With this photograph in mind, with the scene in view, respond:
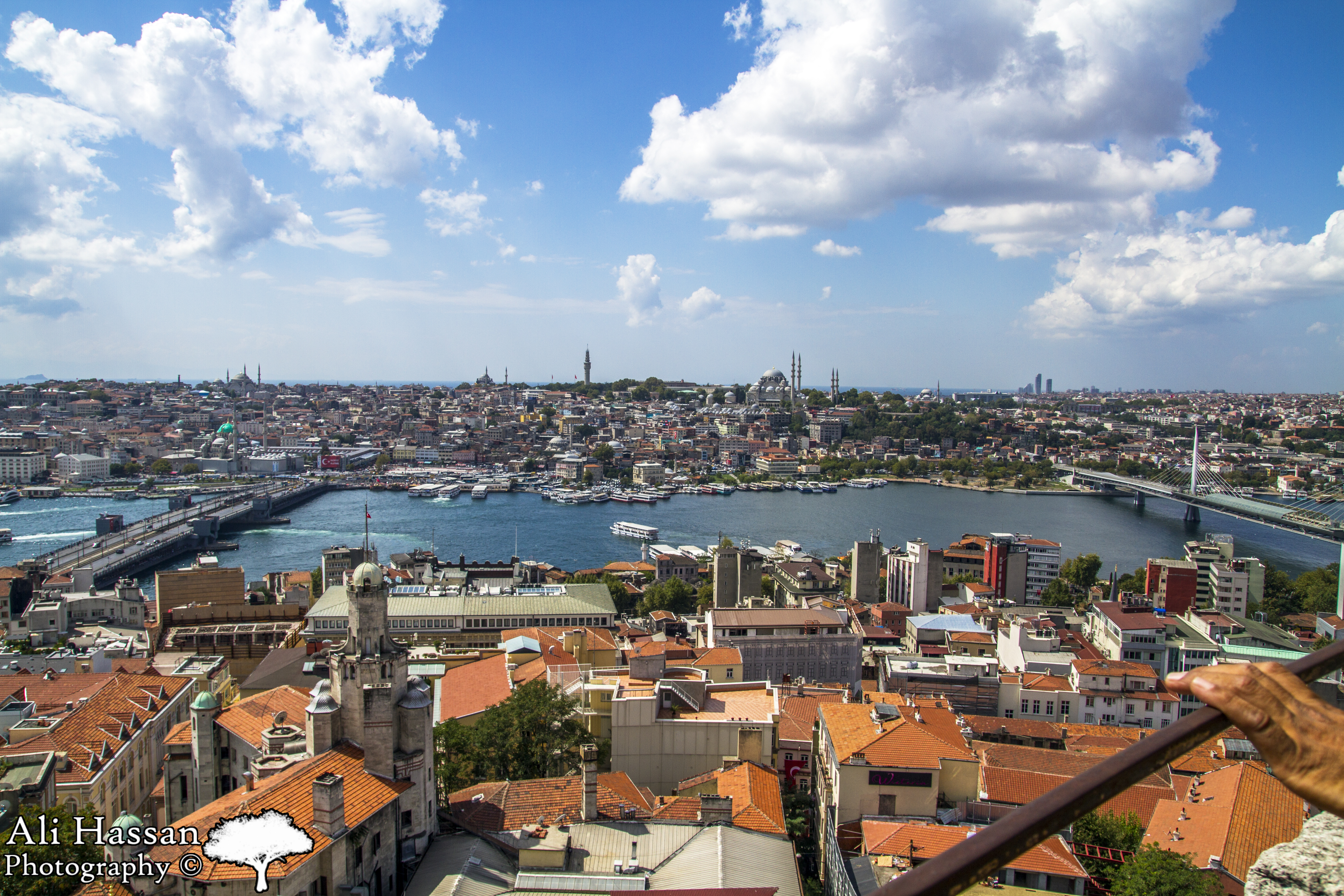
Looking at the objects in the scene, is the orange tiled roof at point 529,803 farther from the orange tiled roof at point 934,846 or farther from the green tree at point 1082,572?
the green tree at point 1082,572

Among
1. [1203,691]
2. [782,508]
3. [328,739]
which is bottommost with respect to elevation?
[782,508]

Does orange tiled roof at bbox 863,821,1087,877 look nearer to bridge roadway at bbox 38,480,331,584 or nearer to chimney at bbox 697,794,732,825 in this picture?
chimney at bbox 697,794,732,825

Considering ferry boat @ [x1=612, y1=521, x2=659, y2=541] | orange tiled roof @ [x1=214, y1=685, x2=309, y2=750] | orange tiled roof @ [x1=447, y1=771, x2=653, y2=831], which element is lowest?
ferry boat @ [x1=612, y1=521, x2=659, y2=541]

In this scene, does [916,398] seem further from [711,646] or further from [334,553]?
[711,646]

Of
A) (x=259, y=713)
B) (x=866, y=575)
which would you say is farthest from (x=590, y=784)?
(x=866, y=575)

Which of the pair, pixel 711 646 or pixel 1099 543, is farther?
pixel 1099 543

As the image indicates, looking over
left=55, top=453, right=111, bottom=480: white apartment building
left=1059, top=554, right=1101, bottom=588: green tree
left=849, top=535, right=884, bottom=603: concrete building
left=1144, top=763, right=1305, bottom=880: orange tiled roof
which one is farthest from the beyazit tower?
left=55, top=453, right=111, bottom=480: white apartment building

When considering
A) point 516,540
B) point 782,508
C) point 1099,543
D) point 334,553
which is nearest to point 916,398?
point 782,508

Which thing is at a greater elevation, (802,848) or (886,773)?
(886,773)
